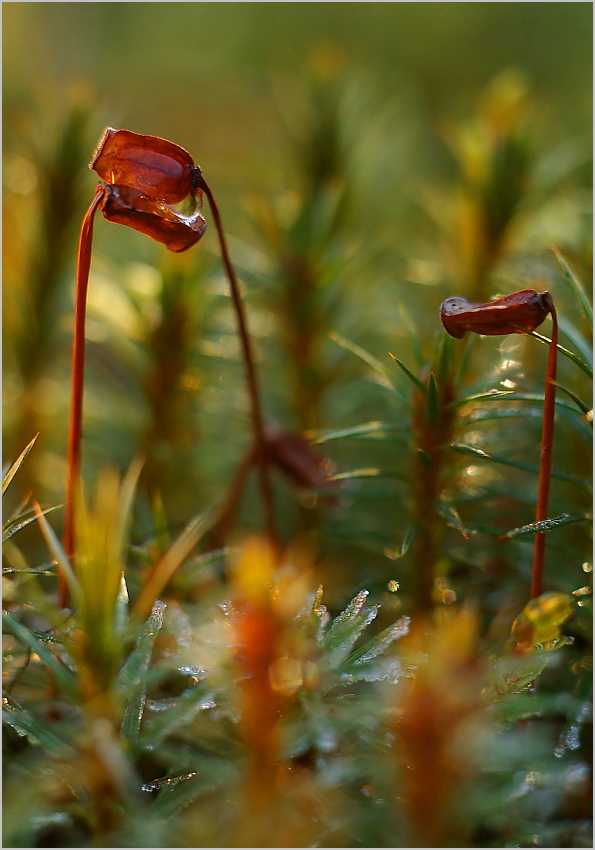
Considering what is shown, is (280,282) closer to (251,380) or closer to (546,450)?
(251,380)

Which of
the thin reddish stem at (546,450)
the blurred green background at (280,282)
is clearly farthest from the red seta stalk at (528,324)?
the blurred green background at (280,282)

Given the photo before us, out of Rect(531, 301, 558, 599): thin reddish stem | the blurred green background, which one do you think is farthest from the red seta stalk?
the blurred green background

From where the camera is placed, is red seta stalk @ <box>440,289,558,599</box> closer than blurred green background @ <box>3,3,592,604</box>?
Yes

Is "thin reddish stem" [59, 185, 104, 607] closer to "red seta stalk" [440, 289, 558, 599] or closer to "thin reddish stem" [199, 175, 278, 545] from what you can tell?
"thin reddish stem" [199, 175, 278, 545]

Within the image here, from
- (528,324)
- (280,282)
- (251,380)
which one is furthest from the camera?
(280,282)

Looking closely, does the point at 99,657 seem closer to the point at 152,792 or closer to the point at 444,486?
the point at 152,792

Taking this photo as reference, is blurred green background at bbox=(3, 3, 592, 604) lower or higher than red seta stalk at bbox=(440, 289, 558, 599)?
higher

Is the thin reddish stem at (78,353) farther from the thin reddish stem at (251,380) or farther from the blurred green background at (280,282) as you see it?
the blurred green background at (280,282)

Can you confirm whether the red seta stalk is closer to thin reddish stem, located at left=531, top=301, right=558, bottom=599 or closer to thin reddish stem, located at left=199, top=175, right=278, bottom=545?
thin reddish stem, located at left=531, top=301, right=558, bottom=599

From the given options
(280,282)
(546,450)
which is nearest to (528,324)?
(546,450)
